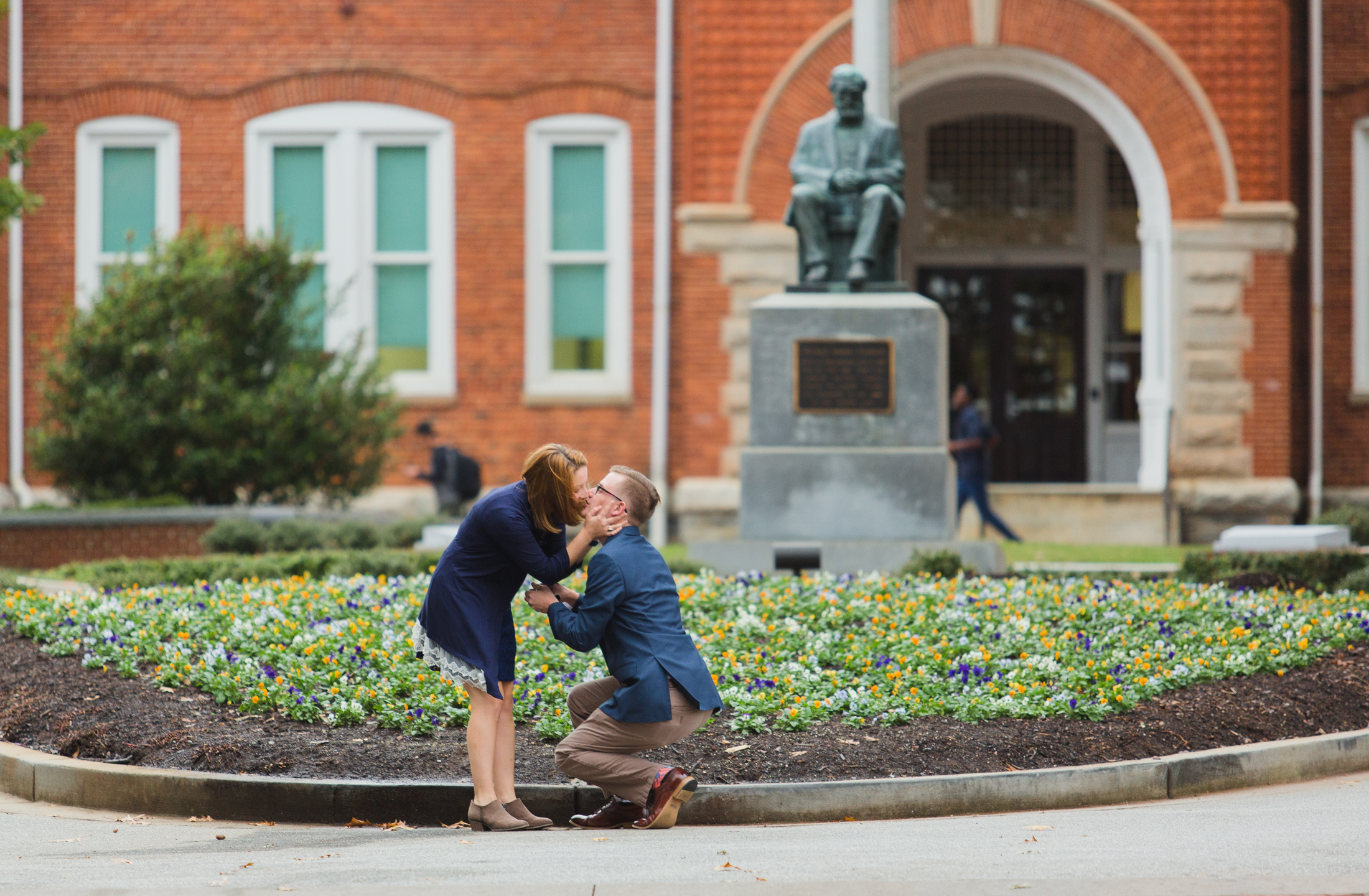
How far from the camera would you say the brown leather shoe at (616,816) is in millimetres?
5656

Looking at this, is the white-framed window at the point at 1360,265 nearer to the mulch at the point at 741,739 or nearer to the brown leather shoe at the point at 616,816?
the mulch at the point at 741,739

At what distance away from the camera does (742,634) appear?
322 inches

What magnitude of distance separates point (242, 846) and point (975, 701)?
10.5ft

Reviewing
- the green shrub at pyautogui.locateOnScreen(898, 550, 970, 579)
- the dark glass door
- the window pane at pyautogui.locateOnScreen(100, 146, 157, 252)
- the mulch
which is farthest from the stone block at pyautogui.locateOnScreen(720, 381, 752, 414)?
the mulch

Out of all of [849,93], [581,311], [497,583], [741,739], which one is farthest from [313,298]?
[497,583]

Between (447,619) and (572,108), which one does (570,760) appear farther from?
(572,108)

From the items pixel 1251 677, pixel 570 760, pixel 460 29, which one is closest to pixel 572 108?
pixel 460 29

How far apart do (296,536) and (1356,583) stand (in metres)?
8.07

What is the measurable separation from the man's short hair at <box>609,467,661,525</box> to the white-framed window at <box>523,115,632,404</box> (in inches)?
468

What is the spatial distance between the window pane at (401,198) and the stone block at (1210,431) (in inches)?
344

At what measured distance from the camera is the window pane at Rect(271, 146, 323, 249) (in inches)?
704

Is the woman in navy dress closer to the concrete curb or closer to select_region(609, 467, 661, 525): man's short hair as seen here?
select_region(609, 467, 661, 525): man's short hair

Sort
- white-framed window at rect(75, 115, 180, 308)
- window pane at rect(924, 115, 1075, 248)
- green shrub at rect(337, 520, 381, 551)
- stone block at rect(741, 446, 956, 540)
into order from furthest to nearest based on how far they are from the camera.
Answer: window pane at rect(924, 115, 1075, 248)
white-framed window at rect(75, 115, 180, 308)
green shrub at rect(337, 520, 381, 551)
stone block at rect(741, 446, 956, 540)

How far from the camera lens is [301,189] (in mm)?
17922
